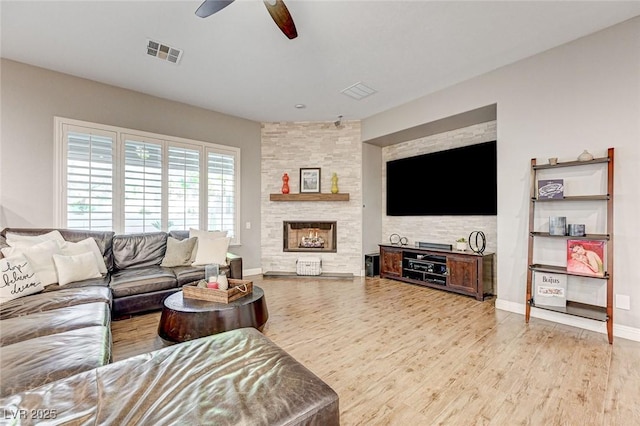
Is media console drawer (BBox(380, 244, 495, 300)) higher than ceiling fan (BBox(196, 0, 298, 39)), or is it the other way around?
ceiling fan (BBox(196, 0, 298, 39))

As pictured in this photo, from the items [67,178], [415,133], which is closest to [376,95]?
[415,133]

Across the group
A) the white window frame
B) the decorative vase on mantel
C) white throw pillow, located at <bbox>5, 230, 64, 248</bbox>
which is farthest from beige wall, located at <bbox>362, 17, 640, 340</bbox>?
white throw pillow, located at <bbox>5, 230, 64, 248</bbox>

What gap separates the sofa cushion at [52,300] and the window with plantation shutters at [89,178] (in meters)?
1.45

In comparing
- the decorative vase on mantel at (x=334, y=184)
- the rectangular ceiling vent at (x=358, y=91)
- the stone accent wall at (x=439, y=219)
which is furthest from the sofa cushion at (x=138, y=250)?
the stone accent wall at (x=439, y=219)

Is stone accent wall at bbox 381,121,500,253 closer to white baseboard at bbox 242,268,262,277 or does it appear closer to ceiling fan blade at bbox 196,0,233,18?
white baseboard at bbox 242,268,262,277

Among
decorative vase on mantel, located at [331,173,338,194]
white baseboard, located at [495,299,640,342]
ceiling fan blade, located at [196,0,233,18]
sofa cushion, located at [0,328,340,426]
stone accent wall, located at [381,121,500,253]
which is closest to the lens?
sofa cushion, located at [0,328,340,426]

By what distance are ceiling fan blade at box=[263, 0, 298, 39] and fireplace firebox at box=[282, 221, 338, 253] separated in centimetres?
360

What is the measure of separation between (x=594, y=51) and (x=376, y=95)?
7.82ft

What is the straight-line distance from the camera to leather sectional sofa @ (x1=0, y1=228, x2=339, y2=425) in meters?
0.90

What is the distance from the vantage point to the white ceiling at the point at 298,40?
247cm

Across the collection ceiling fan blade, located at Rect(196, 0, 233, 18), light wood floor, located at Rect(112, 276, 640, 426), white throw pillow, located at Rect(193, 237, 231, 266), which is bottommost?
light wood floor, located at Rect(112, 276, 640, 426)

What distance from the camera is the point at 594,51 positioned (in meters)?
2.81

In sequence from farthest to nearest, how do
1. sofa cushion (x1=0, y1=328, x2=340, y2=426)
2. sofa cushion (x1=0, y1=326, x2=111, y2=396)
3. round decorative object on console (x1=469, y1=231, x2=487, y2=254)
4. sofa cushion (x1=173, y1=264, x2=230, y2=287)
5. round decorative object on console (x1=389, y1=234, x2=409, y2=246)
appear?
round decorative object on console (x1=389, y1=234, x2=409, y2=246) < round decorative object on console (x1=469, y1=231, x2=487, y2=254) < sofa cushion (x1=173, y1=264, x2=230, y2=287) < sofa cushion (x1=0, y1=326, x2=111, y2=396) < sofa cushion (x1=0, y1=328, x2=340, y2=426)

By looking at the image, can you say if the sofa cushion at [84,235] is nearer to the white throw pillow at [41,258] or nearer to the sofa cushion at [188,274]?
the white throw pillow at [41,258]
